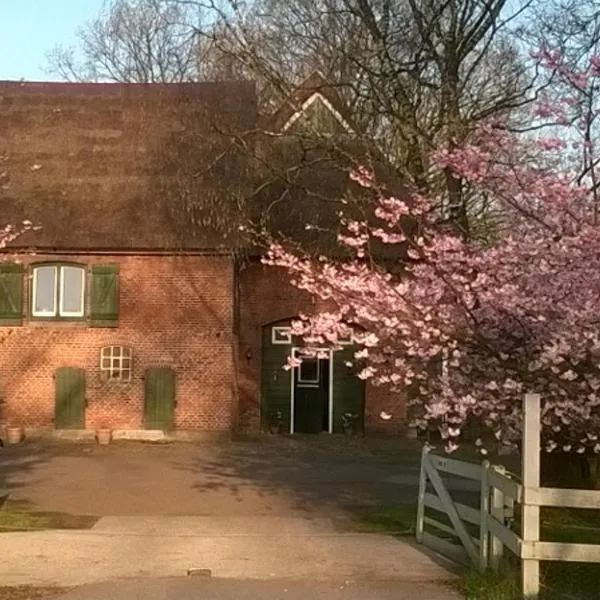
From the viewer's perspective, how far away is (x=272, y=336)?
33562 mm

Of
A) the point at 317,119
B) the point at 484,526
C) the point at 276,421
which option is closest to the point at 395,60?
the point at 317,119

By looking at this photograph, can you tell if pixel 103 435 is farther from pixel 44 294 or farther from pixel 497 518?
pixel 497 518

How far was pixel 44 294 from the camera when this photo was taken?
32.1m

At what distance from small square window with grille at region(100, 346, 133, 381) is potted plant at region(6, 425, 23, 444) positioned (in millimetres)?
2669

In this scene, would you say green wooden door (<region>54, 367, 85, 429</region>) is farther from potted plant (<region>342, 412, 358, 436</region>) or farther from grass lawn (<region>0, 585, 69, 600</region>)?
grass lawn (<region>0, 585, 69, 600</region>)

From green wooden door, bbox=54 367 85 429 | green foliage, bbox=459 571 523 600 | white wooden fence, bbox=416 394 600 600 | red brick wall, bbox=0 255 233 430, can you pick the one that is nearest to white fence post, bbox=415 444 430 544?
white wooden fence, bbox=416 394 600 600

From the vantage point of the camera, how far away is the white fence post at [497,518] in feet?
38.3

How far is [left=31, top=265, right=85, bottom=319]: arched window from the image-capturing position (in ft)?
105

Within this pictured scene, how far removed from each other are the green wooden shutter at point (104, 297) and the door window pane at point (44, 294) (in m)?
1.07

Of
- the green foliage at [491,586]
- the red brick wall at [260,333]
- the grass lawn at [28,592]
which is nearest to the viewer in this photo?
the green foliage at [491,586]

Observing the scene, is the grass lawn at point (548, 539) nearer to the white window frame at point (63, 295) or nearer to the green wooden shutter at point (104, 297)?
the green wooden shutter at point (104, 297)

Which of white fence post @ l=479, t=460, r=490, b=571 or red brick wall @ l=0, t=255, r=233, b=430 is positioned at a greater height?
red brick wall @ l=0, t=255, r=233, b=430

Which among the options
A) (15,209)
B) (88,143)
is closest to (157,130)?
(88,143)


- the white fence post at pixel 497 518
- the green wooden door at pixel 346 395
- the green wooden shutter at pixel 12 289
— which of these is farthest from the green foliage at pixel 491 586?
the green wooden shutter at pixel 12 289
